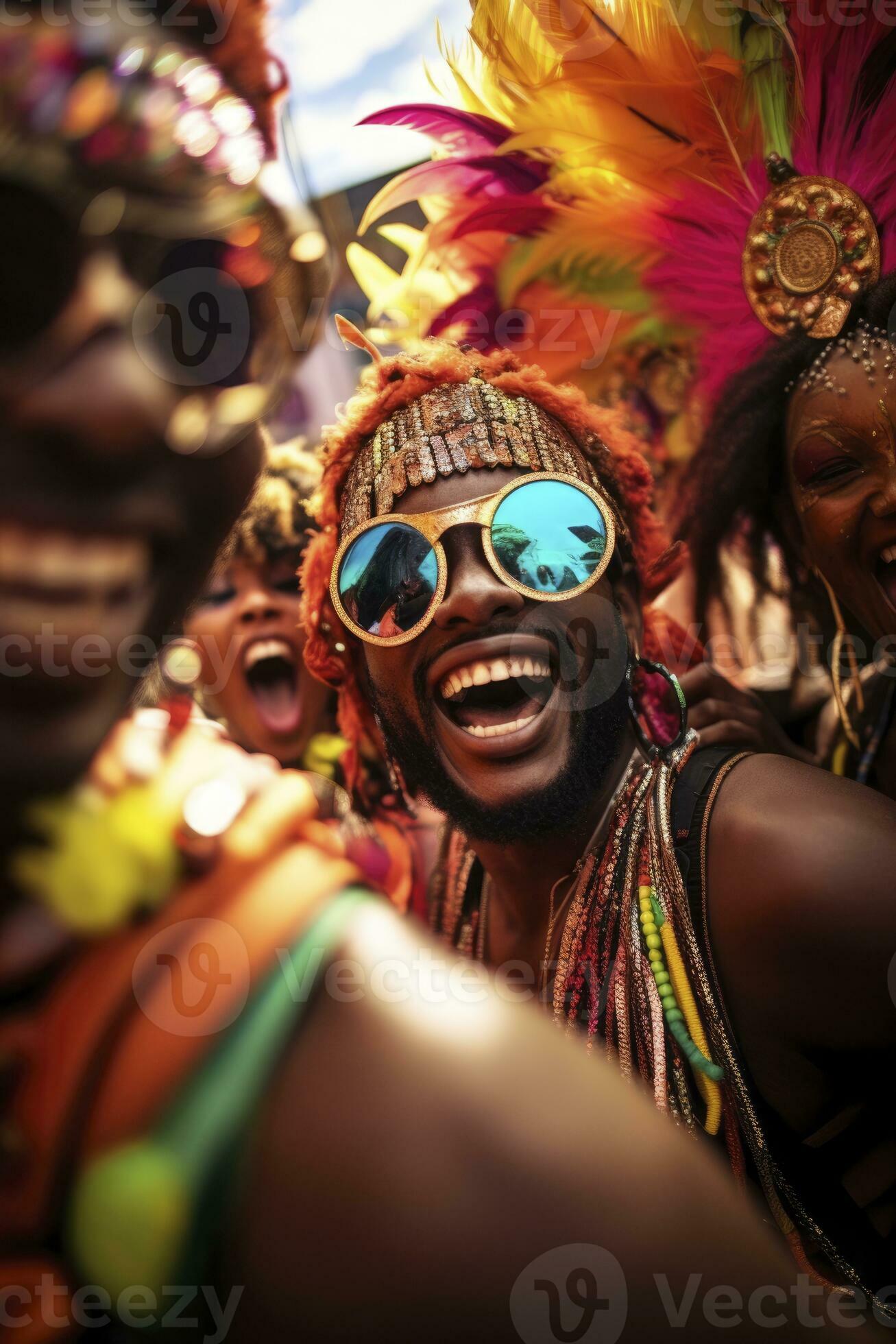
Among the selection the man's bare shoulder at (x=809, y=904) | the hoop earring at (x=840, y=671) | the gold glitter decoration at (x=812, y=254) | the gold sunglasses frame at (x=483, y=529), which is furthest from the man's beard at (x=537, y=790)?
the gold glitter decoration at (x=812, y=254)

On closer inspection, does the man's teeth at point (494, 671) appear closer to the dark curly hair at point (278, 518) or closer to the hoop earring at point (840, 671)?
the hoop earring at point (840, 671)

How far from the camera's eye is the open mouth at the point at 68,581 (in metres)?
0.76

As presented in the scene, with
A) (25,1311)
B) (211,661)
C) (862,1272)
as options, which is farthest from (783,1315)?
(211,661)

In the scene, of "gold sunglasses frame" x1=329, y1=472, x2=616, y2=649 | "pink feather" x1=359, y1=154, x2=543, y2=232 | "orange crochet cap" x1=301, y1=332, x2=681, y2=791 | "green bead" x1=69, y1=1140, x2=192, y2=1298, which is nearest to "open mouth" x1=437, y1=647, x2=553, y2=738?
"gold sunglasses frame" x1=329, y1=472, x2=616, y2=649

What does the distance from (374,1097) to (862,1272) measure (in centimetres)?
137

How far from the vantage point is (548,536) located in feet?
6.33

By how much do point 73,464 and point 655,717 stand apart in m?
1.77

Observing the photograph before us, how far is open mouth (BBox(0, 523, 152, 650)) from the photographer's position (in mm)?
763

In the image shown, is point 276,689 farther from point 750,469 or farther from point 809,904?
point 809,904

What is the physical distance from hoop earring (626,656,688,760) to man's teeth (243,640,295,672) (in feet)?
4.59

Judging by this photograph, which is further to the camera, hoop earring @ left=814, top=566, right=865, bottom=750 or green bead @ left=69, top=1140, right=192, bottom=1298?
hoop earring @ left=814, top=566, right=865, bottom=750

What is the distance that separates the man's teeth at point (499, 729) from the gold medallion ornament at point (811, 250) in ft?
4.00

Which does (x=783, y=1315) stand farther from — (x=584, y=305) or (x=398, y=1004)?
(x=584, y=305)

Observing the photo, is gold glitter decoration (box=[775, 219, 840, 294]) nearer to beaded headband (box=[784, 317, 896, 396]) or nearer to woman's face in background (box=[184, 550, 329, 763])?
beaded headband (box=[784, 317, 896, 396])
